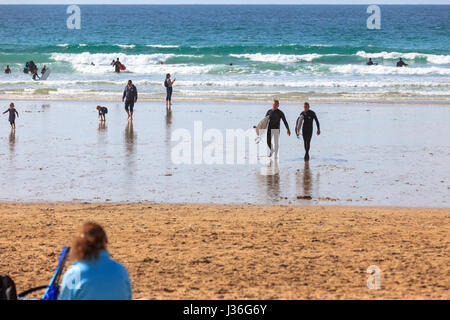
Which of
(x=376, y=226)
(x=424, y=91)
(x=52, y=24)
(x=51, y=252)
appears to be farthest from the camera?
(x=52, y=24)

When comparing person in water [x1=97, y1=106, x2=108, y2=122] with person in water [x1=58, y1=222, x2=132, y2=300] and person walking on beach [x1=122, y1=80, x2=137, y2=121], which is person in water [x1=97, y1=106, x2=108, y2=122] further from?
person in water [x1=58, y1=222, x2=132, y2=300]

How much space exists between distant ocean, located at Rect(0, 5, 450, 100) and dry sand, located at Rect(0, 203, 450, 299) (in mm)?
22210

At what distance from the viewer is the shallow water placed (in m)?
13.7

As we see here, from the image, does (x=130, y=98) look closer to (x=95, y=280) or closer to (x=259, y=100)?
(x=259, y=100)

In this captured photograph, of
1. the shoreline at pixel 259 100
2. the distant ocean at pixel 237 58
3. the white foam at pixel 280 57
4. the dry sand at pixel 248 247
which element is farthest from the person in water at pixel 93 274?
the white foam at pixel 280 57

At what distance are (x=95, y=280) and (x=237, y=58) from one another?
58.1 metres

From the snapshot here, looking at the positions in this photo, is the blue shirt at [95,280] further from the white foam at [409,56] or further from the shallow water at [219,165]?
the white foam at [409,56]

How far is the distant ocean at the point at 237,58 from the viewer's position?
124 feet

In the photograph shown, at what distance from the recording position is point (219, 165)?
16594mm
